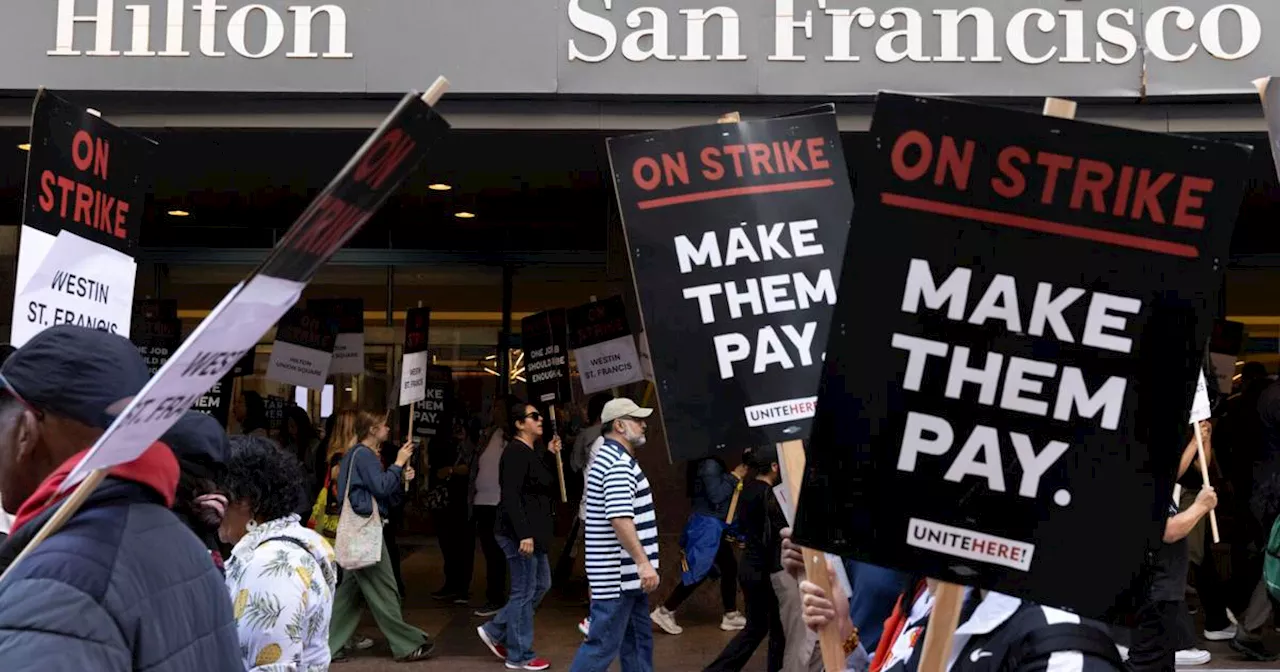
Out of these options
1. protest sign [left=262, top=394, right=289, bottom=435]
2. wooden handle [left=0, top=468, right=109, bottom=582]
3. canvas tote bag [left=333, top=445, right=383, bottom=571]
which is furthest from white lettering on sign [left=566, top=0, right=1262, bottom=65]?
protest sign [left=262, top=394, right=289, bottom=435]

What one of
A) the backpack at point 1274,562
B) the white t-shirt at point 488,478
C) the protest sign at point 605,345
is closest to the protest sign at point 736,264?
the backpack at point 1274,562

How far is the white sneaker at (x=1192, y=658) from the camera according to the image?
940 centimetres

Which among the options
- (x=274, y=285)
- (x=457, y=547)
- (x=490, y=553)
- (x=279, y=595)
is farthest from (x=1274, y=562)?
(x=457, y=547)

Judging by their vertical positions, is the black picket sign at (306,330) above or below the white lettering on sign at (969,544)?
above

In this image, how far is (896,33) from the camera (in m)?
8.35

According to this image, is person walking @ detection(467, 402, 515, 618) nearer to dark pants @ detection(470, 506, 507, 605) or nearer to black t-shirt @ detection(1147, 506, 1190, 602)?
dark pants @ detection(470, 506, 507, 605)

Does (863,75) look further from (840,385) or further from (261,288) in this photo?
(261,288)

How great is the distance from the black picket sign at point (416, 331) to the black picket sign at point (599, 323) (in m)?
1.40

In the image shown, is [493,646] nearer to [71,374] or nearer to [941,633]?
[941,633]

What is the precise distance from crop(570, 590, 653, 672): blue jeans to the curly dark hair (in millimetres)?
4014

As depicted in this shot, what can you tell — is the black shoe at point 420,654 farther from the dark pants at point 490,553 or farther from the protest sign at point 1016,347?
the protest sign at point 1016,347

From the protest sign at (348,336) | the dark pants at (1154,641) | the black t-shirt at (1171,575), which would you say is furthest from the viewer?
the protest sign at (348,336)

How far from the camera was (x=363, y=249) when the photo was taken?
1478cm

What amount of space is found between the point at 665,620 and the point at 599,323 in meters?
3.01
